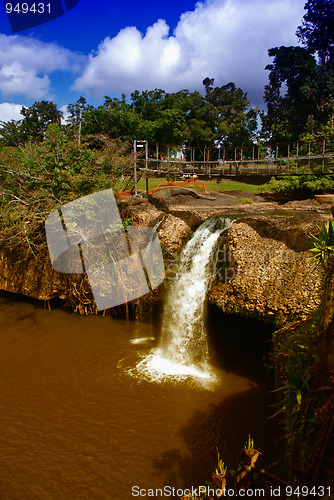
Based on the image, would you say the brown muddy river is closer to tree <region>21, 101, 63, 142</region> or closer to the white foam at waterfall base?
the white foam at waterfall base

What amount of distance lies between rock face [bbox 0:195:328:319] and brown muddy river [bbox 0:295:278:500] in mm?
1197

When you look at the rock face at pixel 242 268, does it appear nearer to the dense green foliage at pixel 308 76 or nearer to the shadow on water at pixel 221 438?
the shadow on water at pixel 221 438

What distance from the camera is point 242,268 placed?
26.7ft

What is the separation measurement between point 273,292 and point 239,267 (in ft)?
3.58

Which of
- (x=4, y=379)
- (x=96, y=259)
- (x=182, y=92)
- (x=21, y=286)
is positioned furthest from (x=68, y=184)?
(x=182, y=92)

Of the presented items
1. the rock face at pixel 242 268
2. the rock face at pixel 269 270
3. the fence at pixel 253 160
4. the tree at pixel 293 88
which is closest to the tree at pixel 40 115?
the fence at pixel 253 160

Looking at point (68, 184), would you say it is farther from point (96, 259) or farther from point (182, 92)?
point (182, 92)

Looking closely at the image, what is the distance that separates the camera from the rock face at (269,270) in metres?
7.12

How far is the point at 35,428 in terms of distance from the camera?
585cm

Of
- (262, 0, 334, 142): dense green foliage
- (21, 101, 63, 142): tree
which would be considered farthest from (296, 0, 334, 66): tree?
(21, 101, 63, 142): tree

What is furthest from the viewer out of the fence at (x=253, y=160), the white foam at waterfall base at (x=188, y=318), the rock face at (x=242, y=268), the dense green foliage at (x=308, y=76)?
the dense green foliage at (x=308, y=76)

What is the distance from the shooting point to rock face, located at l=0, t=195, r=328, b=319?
7.26 metres

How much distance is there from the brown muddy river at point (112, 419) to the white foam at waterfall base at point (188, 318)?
1.01ft

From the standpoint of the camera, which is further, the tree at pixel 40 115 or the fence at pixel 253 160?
the tree at pixel 40 115
